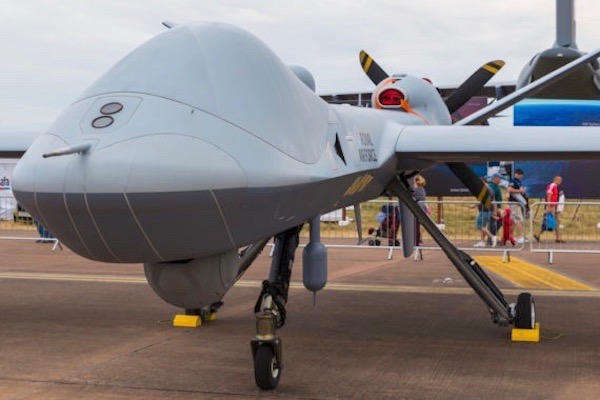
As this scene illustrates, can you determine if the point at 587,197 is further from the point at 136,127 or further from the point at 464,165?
the point at 136,127

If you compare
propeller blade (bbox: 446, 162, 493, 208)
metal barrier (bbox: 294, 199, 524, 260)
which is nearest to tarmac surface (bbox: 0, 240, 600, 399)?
propeller blade (bbox: 446, 162, 493, 208)

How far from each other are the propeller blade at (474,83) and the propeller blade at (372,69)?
99 centimetres

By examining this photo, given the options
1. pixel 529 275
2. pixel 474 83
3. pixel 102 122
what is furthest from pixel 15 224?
pixel 102 122

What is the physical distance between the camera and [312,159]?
541cm

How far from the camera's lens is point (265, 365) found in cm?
588

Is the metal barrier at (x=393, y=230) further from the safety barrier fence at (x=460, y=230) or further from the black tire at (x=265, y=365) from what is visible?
the black tire at (x=265, y=365)

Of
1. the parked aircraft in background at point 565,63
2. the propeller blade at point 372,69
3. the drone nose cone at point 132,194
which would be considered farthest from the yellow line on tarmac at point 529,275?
the drone nose cone at point 132,194

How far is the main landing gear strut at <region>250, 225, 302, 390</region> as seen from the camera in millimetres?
5883

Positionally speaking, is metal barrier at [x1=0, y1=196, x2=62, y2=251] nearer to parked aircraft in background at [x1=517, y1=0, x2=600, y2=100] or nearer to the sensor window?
parked aircraft in background at [x1=517, y1=0, x2=600, y2=100]

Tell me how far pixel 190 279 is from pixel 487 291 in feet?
13.7

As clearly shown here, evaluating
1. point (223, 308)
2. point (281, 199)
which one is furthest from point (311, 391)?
point (223, 308)

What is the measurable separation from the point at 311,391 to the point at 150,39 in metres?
2.80

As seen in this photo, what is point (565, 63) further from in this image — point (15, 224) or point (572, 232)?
point (15, 224)

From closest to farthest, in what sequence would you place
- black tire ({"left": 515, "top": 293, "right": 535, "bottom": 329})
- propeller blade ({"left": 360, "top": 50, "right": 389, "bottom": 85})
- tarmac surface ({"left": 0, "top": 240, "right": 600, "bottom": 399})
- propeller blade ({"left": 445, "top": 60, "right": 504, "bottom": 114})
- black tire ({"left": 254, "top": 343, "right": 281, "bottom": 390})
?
black tire ({"left": 254, "top": 343, "right": 281, "bottom": 390})
tarmac surface ({"left": 0, "top": 240, "right": 600, "bottom": 399})
black tire ({"left": 515, "top": 293, "right": 535, "bottom": 329})
propeller blade ({"left": 445, "top": 60, "right": 504, "bottom": 114})
propeller blade ({"left": 360, "top": 50, "right": 389, "bottom": 85})
